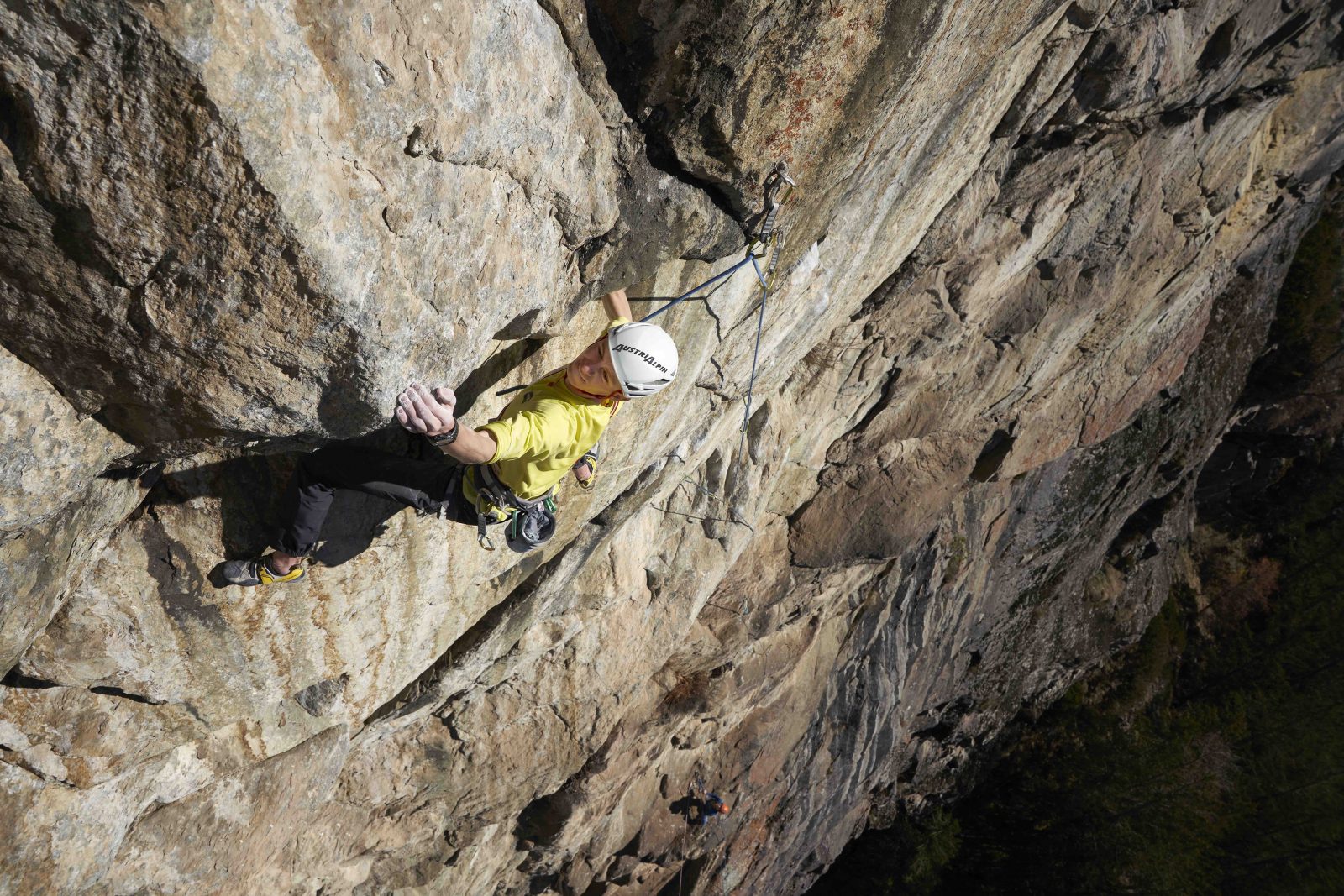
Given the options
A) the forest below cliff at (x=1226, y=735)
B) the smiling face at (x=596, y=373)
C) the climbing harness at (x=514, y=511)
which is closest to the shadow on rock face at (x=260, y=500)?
the climbing harness at (x=514, y=511)

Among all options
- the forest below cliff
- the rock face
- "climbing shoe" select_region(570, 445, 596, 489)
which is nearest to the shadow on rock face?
the rock face

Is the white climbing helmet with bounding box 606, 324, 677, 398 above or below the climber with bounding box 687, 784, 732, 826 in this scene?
above

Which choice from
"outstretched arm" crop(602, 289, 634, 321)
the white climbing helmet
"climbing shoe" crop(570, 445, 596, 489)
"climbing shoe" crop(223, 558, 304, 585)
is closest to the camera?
the white climbing helmet

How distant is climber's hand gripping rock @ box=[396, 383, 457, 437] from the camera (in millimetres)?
2957

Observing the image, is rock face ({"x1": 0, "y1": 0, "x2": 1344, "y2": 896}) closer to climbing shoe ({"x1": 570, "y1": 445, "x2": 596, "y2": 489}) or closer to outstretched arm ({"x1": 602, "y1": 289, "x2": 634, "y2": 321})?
outstretched arm ({"x1": 602, "y1": 289, "x2": 634, "y2": 321})

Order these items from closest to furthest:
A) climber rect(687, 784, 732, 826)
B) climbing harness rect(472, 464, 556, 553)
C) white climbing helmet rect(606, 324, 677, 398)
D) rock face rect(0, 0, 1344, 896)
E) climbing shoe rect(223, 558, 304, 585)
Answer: rock face rect(0, 0, 1344, 896)
white climbing helmet rect(606, 324, 677, 398)
climbing shoe rect(223, 558, 304, 585)
climbing harness rect(472, 464, 556, 553)
climber rect(687, 784, 732, 826)

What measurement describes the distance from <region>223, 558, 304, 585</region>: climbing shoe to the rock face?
5.5 inches

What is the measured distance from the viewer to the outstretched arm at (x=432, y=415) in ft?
9.71

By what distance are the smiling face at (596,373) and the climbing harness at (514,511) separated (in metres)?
0.59

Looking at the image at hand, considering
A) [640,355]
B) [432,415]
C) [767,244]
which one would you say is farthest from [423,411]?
[767,244]

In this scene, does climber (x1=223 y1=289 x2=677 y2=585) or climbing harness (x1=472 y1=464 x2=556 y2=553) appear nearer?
climber (x1=223 y1=289 x2=677 y2=585)

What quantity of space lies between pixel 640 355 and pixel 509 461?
2.60 ft

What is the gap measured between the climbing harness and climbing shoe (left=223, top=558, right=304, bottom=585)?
0.92 meters

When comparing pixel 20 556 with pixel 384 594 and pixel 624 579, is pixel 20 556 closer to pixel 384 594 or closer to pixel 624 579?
pixel 384 594
